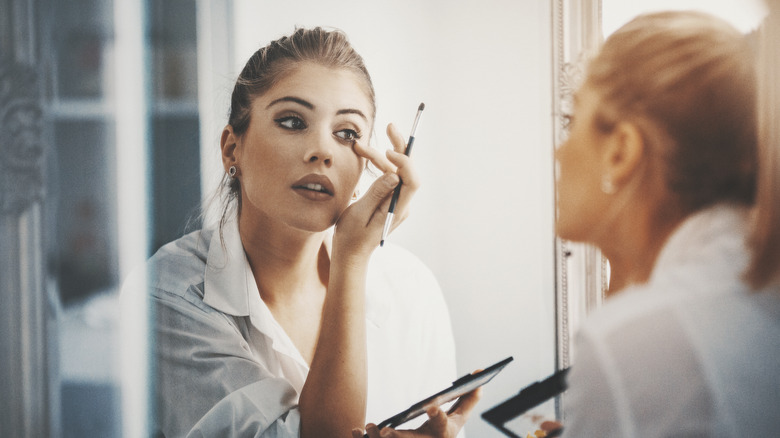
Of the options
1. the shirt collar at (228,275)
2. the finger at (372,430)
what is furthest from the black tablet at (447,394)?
the shirt collar at (228,275)

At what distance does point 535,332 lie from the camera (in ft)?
2.60

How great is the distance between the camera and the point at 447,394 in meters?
0.70

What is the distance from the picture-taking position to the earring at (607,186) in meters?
0.54

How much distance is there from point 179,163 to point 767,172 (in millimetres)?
675

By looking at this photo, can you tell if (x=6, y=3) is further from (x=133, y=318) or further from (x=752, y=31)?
(x=752, y=31)

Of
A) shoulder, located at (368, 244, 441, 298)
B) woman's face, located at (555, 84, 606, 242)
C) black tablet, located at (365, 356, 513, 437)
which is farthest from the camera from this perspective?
shoulder, located at (368, 244, 441, 298)

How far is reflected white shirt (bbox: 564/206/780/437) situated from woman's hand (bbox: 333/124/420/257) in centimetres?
34

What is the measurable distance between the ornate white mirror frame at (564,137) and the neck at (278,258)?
0.33 m

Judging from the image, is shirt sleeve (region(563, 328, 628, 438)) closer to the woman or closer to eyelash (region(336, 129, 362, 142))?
the woman

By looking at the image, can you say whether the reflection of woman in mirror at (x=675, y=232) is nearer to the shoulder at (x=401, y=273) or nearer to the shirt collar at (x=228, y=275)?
the shoulder at (x=401, y=273)

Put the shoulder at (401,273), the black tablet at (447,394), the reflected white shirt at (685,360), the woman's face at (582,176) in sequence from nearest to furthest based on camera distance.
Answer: the reflected white shirt at (685,360) < the woman's face at (582,176) < the black tablet at (447,394) < the shoulder at (401,273)

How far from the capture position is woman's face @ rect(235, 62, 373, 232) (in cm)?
74

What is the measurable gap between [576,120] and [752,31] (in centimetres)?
17

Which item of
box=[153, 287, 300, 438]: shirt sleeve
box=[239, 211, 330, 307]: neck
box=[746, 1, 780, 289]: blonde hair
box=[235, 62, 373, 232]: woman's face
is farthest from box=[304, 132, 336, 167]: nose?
box=[746, 1, 780, 289]: blonde hair
